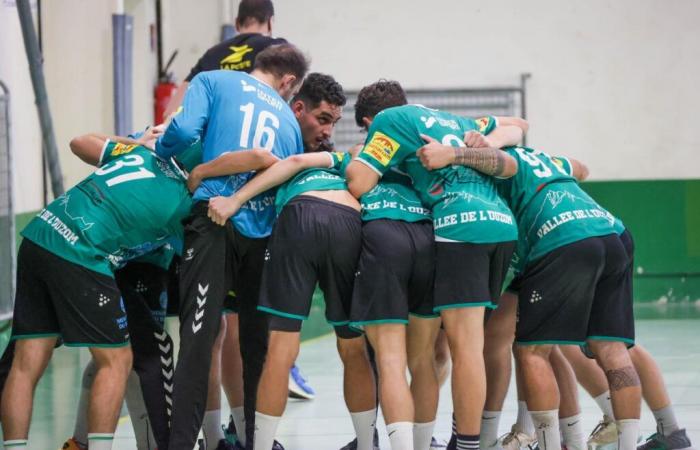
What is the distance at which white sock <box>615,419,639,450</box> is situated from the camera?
201 inches

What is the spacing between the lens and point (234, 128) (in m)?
5.23

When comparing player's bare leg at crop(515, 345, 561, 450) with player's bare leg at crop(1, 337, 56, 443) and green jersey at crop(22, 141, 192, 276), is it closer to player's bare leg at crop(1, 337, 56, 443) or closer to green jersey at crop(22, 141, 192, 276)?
green jersey at crop(22, 141, 192, 276)

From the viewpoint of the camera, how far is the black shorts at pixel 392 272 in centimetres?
490

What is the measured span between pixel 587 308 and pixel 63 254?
227 cm

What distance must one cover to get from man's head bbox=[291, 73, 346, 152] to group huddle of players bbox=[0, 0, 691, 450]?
0.38 metres

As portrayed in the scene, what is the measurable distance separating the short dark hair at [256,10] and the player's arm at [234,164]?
2002mm

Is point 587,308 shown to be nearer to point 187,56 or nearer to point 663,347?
point 663,347

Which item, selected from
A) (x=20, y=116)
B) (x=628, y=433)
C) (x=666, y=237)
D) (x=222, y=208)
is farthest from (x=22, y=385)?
(x=666, y=237)

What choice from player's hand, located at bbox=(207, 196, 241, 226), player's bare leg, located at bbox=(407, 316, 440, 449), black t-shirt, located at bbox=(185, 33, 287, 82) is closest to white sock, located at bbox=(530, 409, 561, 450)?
player's bare leg, located at bbox=(407, 316, 440, 449)

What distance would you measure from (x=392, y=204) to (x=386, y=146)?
26cm

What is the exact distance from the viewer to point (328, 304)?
5.10 meters

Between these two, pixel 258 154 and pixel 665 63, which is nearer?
pixel 258 154

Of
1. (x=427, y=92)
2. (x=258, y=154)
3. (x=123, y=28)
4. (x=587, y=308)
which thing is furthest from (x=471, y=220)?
(x=427, y=92)

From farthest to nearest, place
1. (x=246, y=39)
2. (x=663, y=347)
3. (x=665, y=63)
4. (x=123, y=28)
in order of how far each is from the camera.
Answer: (x=665, y=63)
(x=123, y=28)
(x=663, y=347)
(x=246, y=39)
